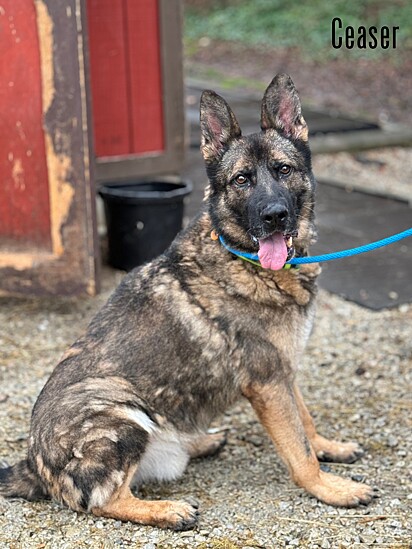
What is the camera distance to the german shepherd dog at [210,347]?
3533 millimetres

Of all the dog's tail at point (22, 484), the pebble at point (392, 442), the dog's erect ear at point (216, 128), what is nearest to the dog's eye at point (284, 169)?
the dog's erect ear at point (216, 128)

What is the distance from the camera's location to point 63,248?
18.9 feet

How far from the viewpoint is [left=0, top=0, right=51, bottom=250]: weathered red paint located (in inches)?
214

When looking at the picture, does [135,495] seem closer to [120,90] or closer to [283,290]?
[283,290]

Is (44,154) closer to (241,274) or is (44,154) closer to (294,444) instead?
(241,274)

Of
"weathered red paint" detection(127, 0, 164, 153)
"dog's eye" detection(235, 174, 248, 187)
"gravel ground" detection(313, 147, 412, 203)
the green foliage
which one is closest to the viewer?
"dog's eye" detection(235, 174, 248, 187)

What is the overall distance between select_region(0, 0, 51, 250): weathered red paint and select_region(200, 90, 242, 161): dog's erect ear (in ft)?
7.01

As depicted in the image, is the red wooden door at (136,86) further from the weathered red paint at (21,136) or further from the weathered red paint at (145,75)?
the weathered red paint at (21,136)

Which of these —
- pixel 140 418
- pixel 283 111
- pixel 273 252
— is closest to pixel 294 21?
pixel 283 111

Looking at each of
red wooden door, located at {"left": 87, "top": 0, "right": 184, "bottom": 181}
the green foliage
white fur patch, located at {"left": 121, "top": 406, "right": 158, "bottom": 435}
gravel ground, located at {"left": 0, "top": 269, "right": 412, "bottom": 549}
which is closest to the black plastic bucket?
gravel ground, located at {"left": 0, "top": 269, "right": 412, "bottom": 549}

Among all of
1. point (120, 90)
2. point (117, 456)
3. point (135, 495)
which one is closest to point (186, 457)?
point (135, 495)

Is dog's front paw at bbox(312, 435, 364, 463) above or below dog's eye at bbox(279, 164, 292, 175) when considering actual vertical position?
below

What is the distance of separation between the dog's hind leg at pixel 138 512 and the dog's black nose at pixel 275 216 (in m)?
1.20

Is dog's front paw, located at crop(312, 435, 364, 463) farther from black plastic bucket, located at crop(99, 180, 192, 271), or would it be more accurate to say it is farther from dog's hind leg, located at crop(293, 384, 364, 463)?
black plastic bucket, located at crop(99, 180, 192, 271)
